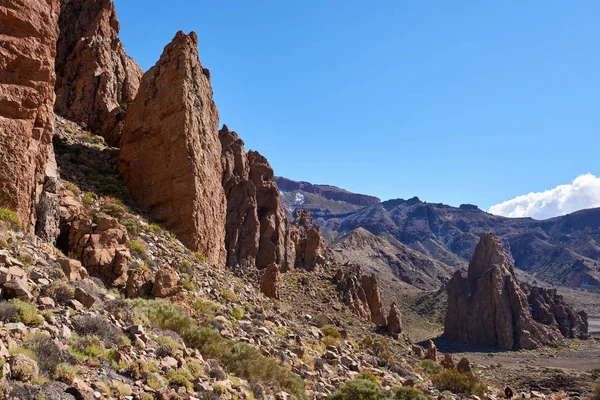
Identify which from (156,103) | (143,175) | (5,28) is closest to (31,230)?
(5,28)

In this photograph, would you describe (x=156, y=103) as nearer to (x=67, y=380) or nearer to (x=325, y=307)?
(x=67, y=380)

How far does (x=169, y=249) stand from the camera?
1853cm

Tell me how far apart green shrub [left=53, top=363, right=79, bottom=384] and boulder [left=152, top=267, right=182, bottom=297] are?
696 cm

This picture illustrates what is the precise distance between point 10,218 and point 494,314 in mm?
92081

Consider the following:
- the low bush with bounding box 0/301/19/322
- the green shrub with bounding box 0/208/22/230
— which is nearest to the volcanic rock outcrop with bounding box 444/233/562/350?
the green shrub with bounding box 0/208/22/230

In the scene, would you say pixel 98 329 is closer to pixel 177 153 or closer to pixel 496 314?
pixel 177 153

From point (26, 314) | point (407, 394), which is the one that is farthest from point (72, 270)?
point (407, 394)

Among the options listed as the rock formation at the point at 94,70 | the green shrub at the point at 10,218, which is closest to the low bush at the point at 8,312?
the green shrub at the point at 10,218

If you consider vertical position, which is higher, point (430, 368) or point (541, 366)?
point (430, 368)

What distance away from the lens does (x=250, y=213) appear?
58094 millimetres

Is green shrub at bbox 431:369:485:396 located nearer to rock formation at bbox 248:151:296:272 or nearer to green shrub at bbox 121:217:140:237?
green shrub at bbox 121:217:140:237

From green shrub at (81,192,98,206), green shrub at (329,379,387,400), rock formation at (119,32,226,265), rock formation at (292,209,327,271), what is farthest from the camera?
rock formation at (292,209,327,271)

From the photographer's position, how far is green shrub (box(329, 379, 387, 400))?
47.4 feet

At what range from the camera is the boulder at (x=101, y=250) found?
44.1ft
